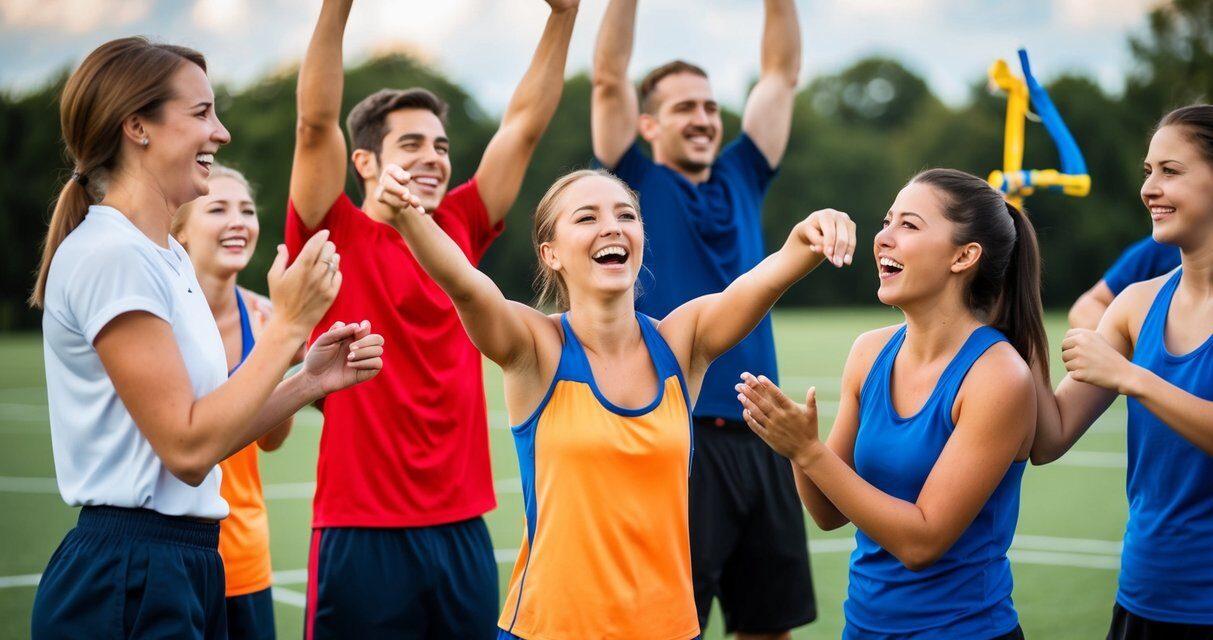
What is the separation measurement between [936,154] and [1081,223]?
29.7ft

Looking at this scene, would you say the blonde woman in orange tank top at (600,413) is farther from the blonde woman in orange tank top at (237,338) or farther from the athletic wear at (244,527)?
the athletic wear at (244,527)

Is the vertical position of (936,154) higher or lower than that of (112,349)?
higher

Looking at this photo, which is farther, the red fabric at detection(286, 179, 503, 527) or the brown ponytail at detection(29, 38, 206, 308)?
the red fabric at detection(286, 179, 503, 527)

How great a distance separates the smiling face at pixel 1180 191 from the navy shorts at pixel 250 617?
3.50 metres

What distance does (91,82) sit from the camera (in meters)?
3.08

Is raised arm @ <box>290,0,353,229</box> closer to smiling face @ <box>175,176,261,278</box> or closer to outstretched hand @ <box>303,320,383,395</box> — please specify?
smiling face @ <box>175,176,261,278</box>

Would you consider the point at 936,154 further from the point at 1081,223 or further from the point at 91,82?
the point at 91,82

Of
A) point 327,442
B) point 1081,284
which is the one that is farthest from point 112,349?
point 1081,284

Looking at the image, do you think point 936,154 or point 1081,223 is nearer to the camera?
point 1081,223

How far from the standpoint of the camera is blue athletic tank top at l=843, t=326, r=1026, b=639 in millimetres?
3309

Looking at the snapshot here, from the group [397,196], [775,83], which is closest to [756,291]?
[397,196]

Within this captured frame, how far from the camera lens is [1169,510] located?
367cm

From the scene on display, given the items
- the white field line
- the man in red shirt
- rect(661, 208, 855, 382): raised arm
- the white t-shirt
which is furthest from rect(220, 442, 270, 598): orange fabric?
the white field line

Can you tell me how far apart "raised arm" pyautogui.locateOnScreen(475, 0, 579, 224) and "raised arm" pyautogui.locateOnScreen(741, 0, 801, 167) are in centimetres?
112
